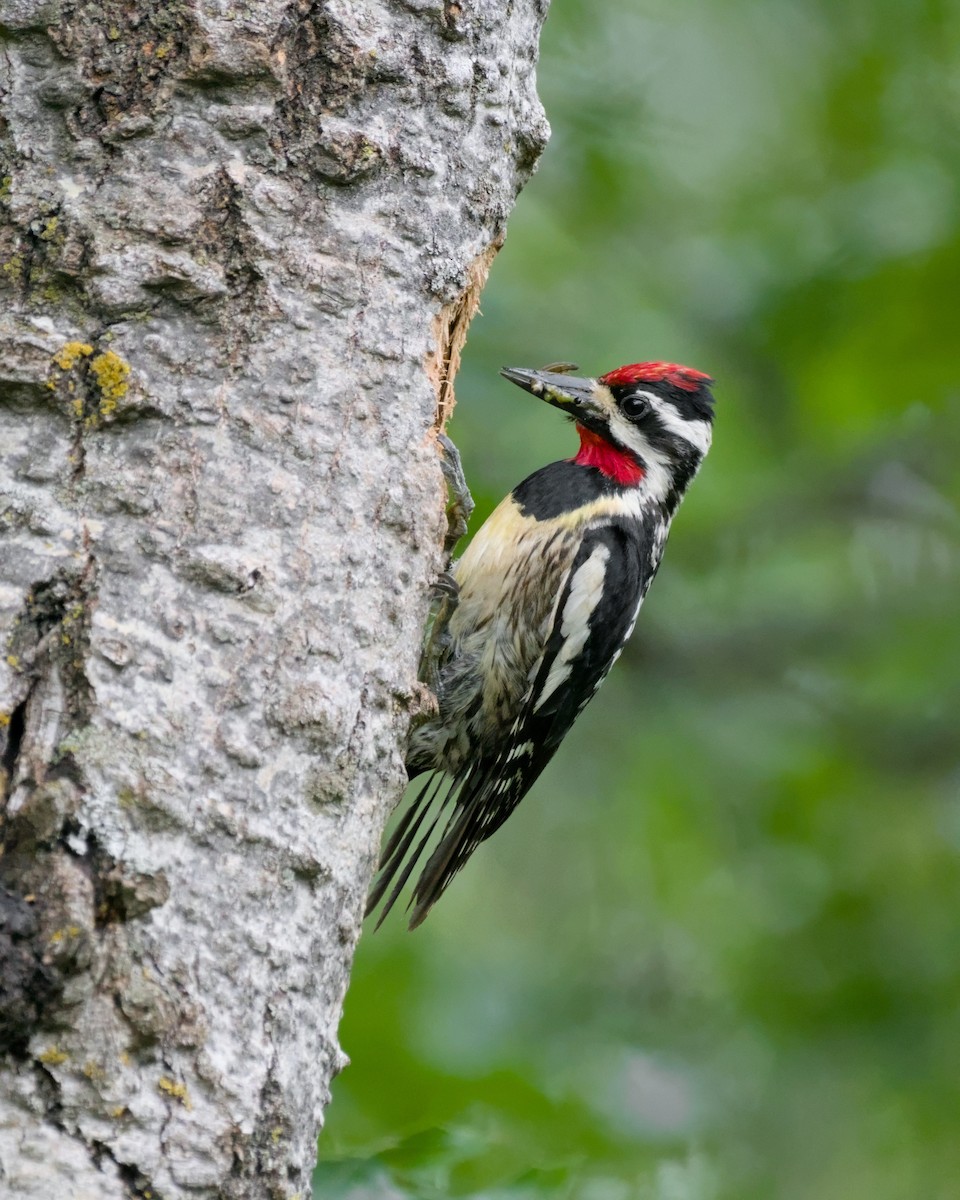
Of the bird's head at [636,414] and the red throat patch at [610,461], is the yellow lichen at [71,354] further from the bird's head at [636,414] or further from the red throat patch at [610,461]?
the red throat patch at [610,461]

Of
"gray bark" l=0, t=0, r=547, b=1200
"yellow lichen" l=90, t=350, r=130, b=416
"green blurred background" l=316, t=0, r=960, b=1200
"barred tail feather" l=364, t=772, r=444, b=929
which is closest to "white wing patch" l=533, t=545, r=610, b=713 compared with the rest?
"barred tail feather" l=364, t=772, r=444, b=929

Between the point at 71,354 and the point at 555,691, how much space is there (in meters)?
2.01

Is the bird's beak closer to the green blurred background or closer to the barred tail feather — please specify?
the green blurred background

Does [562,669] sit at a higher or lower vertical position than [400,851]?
higher

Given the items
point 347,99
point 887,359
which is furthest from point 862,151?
point 347,99

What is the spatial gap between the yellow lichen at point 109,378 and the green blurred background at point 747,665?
224 cm

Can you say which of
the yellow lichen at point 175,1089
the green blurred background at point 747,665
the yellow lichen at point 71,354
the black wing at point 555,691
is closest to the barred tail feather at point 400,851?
the black wing at point 555,691

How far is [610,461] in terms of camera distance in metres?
3.97

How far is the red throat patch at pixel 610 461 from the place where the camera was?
3.95m

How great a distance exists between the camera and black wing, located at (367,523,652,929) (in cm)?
367

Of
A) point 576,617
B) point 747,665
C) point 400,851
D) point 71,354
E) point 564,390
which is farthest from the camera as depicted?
point 747,665

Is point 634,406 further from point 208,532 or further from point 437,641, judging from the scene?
point 208,532

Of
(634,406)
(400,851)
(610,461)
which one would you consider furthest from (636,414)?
(400,851)

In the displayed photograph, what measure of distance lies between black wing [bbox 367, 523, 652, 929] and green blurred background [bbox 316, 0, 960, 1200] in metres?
0.55
